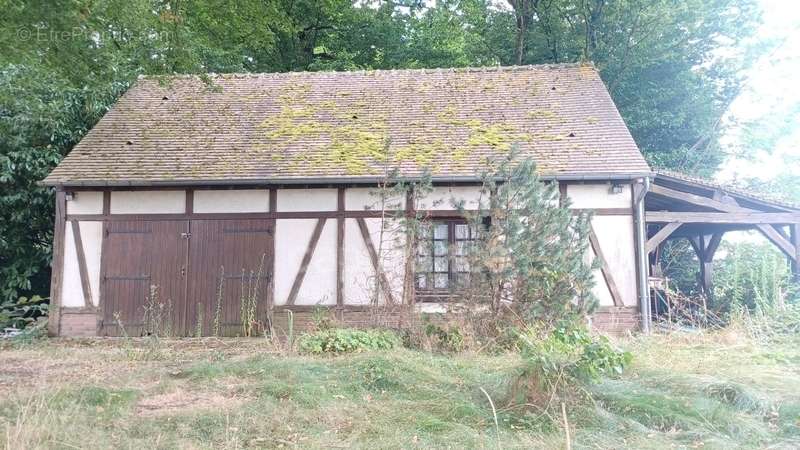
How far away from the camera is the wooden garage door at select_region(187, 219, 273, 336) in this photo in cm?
841

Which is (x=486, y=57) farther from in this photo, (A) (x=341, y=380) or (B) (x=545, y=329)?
(A) (x=341, y=380)

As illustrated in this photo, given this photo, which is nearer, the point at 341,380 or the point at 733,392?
the point at 733,392

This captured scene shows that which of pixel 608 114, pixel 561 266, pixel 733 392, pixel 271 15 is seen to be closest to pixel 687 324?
pixel 608 114

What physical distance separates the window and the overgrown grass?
3.98ft

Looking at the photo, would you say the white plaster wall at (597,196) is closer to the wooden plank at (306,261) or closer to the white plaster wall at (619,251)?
the white plaster wall at (619,251)

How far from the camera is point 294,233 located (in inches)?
334

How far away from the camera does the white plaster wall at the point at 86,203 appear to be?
859cm

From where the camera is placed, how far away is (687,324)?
9.12 meters

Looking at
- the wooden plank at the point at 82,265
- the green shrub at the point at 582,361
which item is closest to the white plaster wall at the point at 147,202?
the wooden plank at the point at 82,265

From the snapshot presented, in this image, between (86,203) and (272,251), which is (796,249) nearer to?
(272,251)

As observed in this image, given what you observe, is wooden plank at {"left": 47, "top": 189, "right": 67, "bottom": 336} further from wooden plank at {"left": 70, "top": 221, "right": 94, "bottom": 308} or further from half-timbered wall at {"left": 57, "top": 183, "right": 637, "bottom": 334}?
wooden plank at {"left": 70, "top": 221, "right": 94, "bottom": 308}

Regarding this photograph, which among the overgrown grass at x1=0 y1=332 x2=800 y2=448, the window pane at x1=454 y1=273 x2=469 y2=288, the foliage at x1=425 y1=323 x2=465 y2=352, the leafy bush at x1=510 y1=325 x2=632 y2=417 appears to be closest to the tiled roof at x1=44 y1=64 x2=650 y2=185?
the window pane at x1=454 y1=273 x2=469 y2=288

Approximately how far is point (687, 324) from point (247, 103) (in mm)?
9369

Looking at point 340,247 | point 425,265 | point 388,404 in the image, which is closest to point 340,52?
Answer: point 340,247
